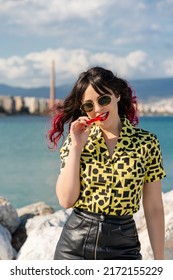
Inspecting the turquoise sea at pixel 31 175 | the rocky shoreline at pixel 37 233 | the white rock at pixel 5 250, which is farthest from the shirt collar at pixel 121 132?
the turquoise sea at pixel 31 175

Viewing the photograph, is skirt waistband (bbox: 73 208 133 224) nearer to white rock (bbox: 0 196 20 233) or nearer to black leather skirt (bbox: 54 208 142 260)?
black leather skirt (bbox: 54 208 142 260)

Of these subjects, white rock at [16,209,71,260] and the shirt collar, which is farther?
white rock at [16,209,71,260]

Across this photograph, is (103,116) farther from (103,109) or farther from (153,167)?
(153,167)

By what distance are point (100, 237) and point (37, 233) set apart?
3360 millimetres

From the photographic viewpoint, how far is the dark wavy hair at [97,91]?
9.22 feet

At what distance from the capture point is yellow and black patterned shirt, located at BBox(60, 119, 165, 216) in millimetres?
2750

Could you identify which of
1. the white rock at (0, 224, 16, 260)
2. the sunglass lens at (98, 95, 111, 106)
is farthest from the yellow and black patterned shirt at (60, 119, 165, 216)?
the white rock at (0, 224, 16, 260)

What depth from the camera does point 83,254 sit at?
9.09 ft

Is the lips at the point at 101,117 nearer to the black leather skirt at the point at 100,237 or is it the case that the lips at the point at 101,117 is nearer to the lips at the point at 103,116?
the lips at the point at 103,116

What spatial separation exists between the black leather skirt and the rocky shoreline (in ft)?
7.70

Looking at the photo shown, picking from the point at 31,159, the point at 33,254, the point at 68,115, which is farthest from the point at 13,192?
the point at 68,115

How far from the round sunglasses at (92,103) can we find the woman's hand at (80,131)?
5 centimetres

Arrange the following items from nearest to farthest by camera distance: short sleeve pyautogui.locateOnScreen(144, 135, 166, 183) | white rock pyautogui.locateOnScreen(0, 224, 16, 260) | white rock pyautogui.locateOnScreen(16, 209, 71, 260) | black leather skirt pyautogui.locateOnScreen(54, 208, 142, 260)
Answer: black leather skirt pyautogui.locateOnScreen(54, 208, 142, 260), short sleeve pyautogui.locateOnScreen(144, 135, 166, 183), white rock pyautogui.locateOnScreen(16, 209, 71, 260), white rock pyautogui.locateOnScreen(0, 224, 16, 260)
